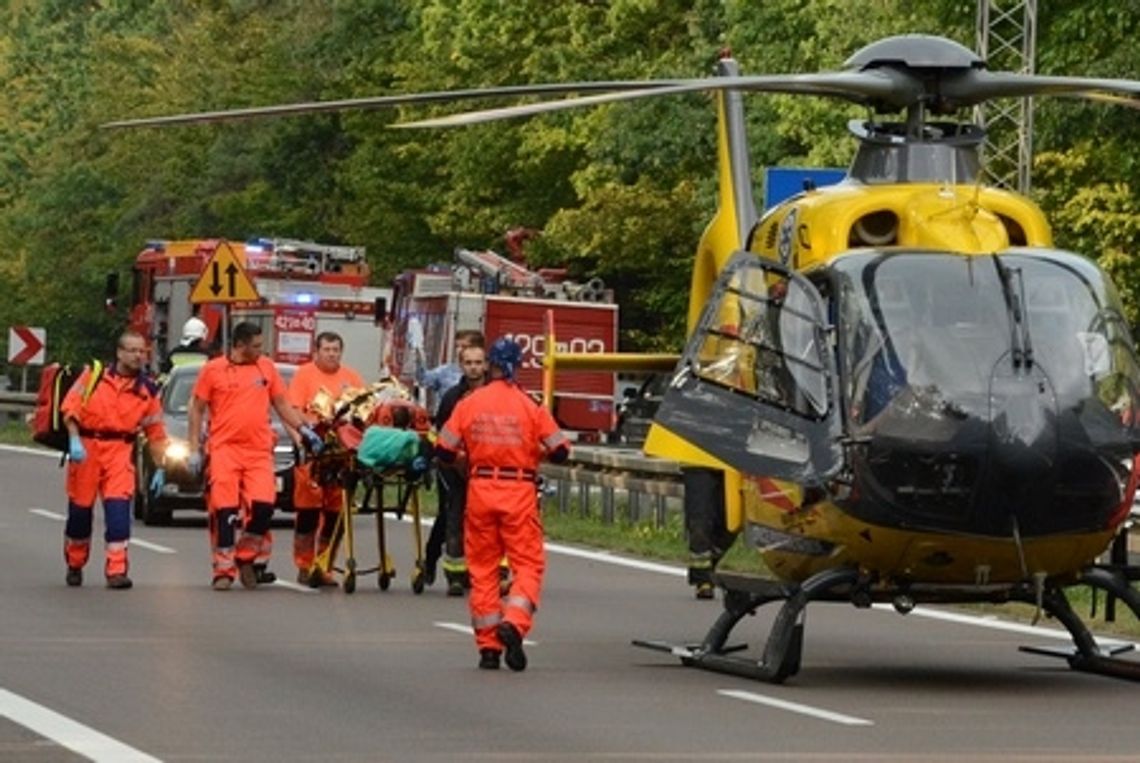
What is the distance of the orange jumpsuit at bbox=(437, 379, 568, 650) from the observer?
61.3ft

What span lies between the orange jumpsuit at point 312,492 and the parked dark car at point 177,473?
7.67 meters

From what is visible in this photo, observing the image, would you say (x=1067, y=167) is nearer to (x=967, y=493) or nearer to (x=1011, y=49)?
(x=1011, y=49)

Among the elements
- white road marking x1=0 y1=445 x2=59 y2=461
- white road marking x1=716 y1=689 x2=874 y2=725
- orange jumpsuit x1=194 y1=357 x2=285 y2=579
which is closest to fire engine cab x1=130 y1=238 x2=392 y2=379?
white road marking x1=0 y1=445 x2=59 y2=461

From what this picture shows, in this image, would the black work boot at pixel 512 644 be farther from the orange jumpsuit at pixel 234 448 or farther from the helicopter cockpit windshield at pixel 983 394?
the orange jumpsuit at pixel 234 448

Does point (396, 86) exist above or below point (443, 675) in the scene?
above

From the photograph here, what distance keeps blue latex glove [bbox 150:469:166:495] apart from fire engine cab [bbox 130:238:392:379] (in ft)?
64.6

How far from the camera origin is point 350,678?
1806cm

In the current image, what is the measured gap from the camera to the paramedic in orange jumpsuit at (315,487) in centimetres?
2552

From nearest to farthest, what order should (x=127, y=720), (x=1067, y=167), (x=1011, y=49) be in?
(x=127, y=720) < (x=1011, y=49) < (x=1067, y=167)

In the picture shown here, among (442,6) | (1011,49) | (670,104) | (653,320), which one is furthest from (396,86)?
(1011,49)

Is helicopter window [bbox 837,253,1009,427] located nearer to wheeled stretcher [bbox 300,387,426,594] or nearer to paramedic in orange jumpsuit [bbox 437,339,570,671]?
paramedic in orange jumpsuit [bbox 437,339,570,671]

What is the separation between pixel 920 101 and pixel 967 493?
2.15 meters

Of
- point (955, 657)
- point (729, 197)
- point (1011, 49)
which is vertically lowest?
point (955, 657)

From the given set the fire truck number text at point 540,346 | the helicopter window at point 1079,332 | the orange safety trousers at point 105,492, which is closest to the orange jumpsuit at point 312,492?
the orange safety trousers at point 105,492
